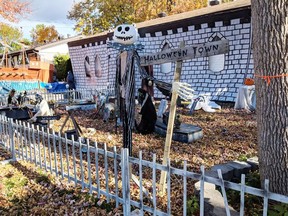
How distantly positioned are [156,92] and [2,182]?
36.1ft

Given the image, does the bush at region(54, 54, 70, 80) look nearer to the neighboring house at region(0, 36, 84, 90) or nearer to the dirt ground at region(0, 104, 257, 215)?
the neighboring house at region(0, 36, 84, 90)

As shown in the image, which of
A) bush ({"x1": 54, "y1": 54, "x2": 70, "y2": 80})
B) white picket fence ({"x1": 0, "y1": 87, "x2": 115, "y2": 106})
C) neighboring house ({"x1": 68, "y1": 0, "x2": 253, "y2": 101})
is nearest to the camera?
neighboring house ({"x1": 68, "y1": 0, "x2": 253, "y2": 101})

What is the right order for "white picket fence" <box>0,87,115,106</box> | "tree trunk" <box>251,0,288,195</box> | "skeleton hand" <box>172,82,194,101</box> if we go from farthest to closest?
1. "white picket fence" <box>0,87,115,106</box>
2. "skeleton hand" <box>172,82,194,101</box>
3. "tree trunk" <box>251,0,288,195</box>

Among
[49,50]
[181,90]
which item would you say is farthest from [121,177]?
[49,50]

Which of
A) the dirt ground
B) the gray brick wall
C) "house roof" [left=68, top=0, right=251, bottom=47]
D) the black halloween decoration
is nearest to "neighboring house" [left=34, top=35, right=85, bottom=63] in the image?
"house roof" [left=68, top=0, right=251, bottom=47]

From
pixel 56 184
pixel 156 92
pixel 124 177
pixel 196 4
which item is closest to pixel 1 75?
pixel 156 92

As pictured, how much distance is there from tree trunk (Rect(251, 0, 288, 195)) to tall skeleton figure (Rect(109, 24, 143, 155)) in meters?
1.89

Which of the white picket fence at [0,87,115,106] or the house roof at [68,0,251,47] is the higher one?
the house roof at [68,0,251,47]

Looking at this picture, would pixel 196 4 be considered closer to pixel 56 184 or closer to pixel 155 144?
pixel 155 144

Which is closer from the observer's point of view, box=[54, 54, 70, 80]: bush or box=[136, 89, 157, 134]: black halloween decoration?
box=[136, 89, 157, 134]: black halloween decoration

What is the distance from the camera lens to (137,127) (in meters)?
7.50

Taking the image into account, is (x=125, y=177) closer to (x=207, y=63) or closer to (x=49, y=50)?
(x=207, y=63)

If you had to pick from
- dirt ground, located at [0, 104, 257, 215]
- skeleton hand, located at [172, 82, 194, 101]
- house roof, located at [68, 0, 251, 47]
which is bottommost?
dirt ground, located at [0, 104, 257, 215]

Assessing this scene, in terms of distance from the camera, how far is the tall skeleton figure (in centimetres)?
430
